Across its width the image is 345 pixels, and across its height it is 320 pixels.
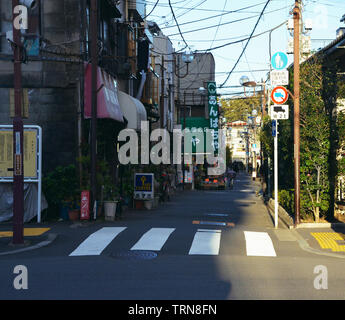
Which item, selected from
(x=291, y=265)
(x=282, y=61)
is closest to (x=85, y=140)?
(x=282, y=61)

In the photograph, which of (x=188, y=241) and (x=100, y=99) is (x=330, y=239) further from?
(x=100, y=99)

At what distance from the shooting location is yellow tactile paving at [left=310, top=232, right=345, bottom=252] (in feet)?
41.6

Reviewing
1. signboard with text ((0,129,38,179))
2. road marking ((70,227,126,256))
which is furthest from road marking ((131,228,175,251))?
signboard with text ((0,129,38,179))

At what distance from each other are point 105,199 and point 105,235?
446 cm

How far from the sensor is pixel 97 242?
41.8 ft

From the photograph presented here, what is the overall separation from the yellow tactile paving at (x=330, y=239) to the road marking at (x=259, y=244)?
1.28 m

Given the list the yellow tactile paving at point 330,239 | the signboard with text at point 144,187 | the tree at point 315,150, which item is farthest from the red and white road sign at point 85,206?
the tree at point 315,150

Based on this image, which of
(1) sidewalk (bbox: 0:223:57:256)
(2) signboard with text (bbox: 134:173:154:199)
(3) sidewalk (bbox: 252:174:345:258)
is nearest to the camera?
(1) sidewalk (bbox: 0:223:57:256)

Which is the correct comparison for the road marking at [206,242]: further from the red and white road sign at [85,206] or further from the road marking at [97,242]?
the red and white road sign at [85,206]

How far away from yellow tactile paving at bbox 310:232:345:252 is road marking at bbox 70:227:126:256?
517 centimetres

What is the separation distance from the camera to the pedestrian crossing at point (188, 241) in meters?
11.8

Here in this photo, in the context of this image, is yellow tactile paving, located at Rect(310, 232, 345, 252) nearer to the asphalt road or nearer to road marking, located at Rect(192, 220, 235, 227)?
the asphalt road

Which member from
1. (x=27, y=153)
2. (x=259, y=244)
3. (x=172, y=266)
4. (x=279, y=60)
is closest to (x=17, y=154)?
(x=27, y=153)
